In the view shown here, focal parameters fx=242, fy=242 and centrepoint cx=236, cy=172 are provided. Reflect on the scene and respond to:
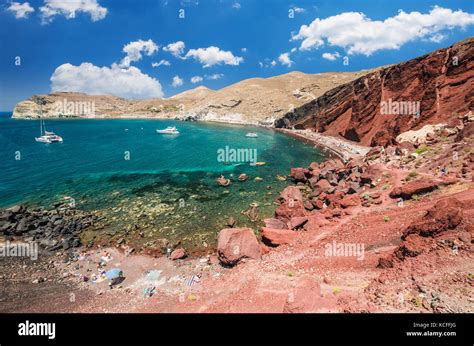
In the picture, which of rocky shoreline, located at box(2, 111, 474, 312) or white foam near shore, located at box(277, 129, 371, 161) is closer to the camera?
rocky shoreline, located at box(2, 111, 474, 312)

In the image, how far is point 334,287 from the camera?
11.9 metres

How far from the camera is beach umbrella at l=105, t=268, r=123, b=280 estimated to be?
17203mm

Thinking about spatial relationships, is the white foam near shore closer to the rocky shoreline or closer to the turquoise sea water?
the turquoise sea water

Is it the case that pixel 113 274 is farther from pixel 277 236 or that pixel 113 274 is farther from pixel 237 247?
pixel 277 236

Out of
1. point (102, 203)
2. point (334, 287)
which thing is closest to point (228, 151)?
point (102, 203)

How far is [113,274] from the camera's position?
57.2 feet

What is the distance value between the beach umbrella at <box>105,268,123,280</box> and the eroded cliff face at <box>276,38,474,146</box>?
47.6 metres

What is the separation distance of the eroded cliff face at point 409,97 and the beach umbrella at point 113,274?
156 ft

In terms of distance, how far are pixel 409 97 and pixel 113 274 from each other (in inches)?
2275

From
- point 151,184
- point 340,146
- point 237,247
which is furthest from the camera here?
point 340,146

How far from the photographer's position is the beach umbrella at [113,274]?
17.2 metres

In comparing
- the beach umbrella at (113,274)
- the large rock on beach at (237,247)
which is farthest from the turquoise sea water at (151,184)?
the beach umbrella at (113,274)

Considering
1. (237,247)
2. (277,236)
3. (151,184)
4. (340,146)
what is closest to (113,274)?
(237,247)

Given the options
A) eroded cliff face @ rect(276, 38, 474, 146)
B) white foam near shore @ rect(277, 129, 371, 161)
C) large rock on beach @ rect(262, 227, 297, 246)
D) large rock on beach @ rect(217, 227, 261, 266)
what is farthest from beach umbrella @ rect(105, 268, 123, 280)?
eroded cliff face @ rect(276, 38, 474, 146)
